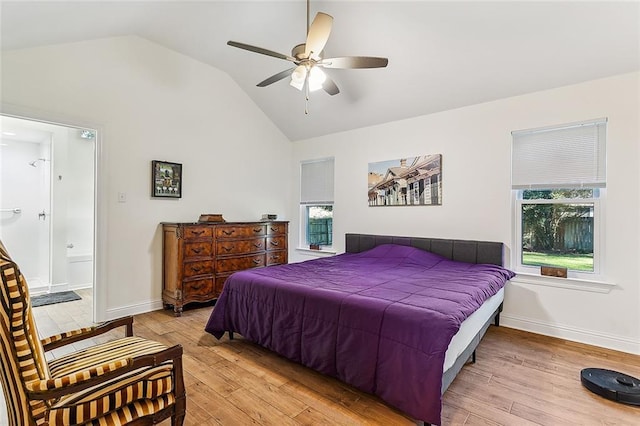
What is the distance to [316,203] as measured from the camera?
5.25m

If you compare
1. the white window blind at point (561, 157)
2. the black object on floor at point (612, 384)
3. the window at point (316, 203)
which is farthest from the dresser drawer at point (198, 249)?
the black object on floor at point (612, 384)

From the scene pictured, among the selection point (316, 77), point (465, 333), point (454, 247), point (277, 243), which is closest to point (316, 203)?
point (277, 243)

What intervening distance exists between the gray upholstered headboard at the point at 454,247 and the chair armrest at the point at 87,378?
125 inches

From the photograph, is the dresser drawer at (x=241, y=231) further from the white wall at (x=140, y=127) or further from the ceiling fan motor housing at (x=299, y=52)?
the ceiling fan motor housing at (x=299, y=52)

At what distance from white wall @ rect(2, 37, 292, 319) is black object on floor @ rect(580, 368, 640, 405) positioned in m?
4.22

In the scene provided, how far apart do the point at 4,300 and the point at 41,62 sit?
3043 mm


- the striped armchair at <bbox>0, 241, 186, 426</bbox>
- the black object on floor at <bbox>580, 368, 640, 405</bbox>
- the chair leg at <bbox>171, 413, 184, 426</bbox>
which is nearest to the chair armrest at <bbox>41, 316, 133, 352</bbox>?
the striped armchair at <bbox>0, 241, 186, 426</bbox>

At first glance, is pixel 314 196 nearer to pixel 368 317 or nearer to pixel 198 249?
pixel 198 249

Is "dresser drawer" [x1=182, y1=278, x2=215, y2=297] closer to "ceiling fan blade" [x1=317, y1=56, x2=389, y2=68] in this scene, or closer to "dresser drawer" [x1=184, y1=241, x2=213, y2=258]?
"dresser drawer" [x1=184, y1=241, x2=213, y2=258]

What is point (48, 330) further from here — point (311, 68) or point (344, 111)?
point (344, 111)

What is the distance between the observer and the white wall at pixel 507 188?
276 cm

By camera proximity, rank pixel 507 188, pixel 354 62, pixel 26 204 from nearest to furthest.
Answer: pixel 354 62 → pixel 507 188 → pixel 26 204

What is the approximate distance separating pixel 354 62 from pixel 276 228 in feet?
9.12

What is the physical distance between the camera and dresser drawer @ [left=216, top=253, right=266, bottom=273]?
3959 millimetres
